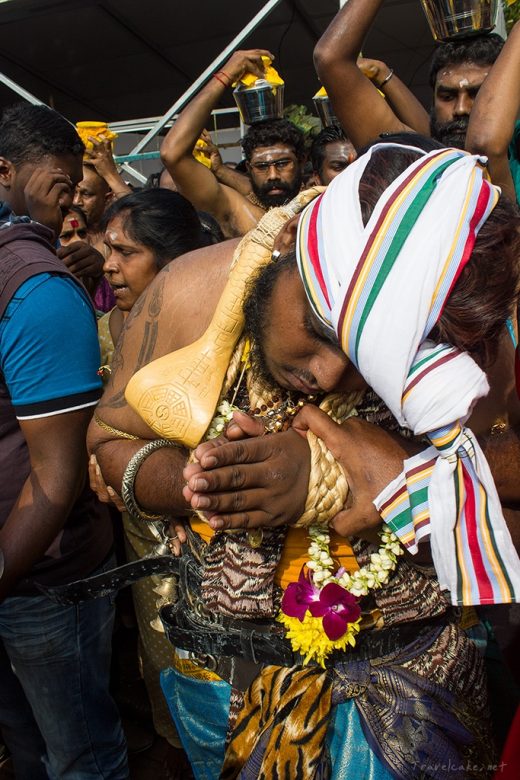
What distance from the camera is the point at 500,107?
238 cm

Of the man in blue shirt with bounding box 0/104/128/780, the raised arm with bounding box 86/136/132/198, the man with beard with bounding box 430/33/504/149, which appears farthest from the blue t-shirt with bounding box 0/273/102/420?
the raised arm with bounding box 86/136/132/198

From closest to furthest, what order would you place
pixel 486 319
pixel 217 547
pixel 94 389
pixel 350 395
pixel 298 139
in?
pixel 486 319 → pixel 350 395 → pixel 217 547 → pixel 94 389 → pixel 298 139

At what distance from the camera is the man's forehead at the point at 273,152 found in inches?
195

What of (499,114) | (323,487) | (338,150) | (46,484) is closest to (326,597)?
(323,487)

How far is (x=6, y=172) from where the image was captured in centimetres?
267

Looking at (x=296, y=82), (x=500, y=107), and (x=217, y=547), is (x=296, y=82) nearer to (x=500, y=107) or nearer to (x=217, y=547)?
(x=500, y=107)

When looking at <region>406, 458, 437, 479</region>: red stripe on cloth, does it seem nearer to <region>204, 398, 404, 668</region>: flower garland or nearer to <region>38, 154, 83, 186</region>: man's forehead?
<region>204, 398, 404, 668</region>: flower garland

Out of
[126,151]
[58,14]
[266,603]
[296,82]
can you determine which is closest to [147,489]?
[266,603]

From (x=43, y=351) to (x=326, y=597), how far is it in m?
1.17

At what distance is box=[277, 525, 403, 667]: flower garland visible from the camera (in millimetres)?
1581

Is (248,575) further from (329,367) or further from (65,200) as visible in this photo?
(65,200)

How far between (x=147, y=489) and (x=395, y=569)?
635 mm

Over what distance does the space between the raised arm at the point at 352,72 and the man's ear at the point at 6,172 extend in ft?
4.19

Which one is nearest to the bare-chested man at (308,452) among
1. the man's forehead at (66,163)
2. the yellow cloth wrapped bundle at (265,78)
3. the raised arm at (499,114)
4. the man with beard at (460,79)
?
Result: the raised arm at (499,114)
